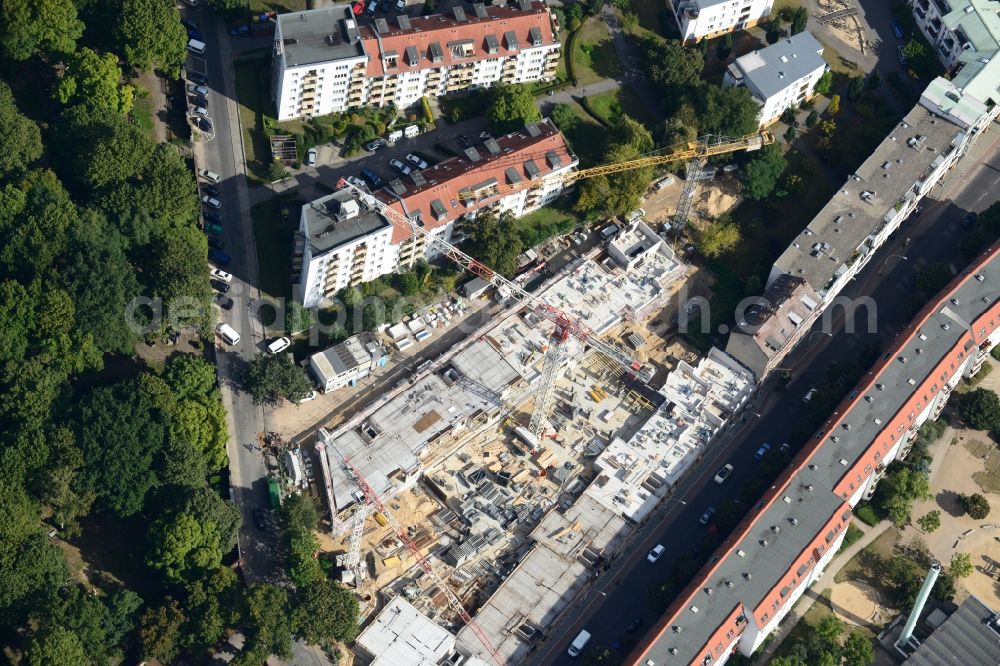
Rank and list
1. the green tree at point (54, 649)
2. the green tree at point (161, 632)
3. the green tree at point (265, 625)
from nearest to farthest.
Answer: the green tree at point (54, 649) → the green tree at point (161, 632) → the green tree at point (265, 625)

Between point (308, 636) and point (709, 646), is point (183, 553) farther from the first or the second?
point (709, 646)

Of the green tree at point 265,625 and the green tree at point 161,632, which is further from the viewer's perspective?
the green tree at point 265,625

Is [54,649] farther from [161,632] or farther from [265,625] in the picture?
[265,625]

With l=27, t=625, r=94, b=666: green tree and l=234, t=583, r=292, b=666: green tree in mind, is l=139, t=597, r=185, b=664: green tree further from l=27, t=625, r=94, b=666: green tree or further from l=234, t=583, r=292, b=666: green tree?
l=234, t=583, r=292, b=666: green tree

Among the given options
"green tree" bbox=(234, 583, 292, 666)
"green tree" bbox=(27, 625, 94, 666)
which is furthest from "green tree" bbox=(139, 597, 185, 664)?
"green tree" bbox=(234, 583, 292, 666)

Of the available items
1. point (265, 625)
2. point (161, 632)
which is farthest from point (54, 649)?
point (265, 625)

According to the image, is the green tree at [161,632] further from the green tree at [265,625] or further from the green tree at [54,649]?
the green tree at [265,625]

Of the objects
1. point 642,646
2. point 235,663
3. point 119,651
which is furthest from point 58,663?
point 642,646

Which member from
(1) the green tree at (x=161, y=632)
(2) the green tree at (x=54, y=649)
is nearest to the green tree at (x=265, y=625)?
(1) the green tree at (x=161, y=632)
